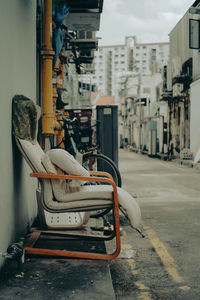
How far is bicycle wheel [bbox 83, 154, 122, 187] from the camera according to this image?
6625 mm

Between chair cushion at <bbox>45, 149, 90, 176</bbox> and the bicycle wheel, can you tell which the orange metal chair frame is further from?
the bicycle wheel

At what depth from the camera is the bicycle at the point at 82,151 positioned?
6786mm

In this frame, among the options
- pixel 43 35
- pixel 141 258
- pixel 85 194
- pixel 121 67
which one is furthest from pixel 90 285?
pixel 121 67

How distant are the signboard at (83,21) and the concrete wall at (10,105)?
3865 millimetres

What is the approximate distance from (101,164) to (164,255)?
2.91 metres

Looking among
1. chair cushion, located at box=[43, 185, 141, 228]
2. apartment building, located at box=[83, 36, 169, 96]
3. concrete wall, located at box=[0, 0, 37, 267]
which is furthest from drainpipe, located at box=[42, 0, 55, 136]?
apartment building, located at box=[83, 36, 169, 96]

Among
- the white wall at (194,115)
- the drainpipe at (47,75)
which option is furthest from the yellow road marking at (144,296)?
the white wall at (194,115)

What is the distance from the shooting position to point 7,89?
3.75 m

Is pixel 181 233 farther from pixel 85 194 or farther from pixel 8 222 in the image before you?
pixel 8 222

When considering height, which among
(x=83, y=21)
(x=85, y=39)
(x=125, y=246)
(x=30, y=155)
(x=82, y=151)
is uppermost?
(x=85, y=39)

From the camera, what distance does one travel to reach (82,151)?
7332mm

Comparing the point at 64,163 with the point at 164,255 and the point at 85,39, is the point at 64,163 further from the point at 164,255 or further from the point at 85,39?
the point at 85,39

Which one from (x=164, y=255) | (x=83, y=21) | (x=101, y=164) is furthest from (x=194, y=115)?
(x=164, y=255)

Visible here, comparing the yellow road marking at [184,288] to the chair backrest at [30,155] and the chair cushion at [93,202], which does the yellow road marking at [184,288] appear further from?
the chair backrest at [30,155]
